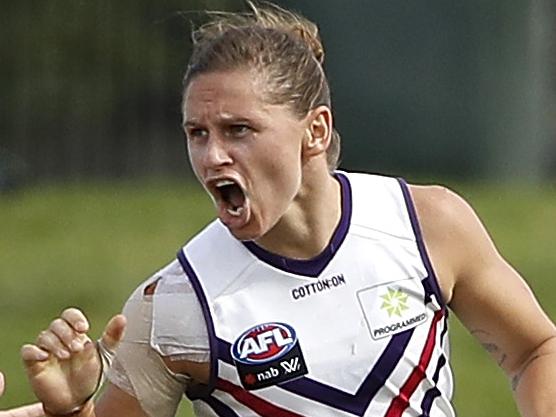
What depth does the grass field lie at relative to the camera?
1095 cm

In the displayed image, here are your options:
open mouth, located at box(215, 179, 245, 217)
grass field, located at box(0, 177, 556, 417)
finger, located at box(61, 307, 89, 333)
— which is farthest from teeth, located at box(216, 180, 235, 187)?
grass field, located at box(0, 177, 556, 417)

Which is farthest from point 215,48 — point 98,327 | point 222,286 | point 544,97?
point 544,97

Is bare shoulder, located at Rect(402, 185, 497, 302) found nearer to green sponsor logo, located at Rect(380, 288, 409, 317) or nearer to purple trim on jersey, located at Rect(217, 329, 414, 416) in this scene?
green sponsor logo, located at Rect(380, 288, 409, 317)

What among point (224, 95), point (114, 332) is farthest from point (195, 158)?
point (114, 332)

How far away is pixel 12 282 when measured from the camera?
13.1m

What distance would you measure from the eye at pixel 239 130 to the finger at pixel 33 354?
68cm

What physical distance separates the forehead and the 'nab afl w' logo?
56 cm

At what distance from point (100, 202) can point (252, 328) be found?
1075 centimetres

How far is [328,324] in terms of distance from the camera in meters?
5.04

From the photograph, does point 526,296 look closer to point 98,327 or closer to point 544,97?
point 98,327

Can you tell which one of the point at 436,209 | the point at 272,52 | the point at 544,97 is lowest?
the point at 544,97

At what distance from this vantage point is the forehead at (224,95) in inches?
188

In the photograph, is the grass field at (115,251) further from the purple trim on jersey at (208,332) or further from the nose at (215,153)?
the nose at (215,153)

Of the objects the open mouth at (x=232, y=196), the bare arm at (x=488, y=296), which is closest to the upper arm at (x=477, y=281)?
the bare arm at (x=488, y=296)
